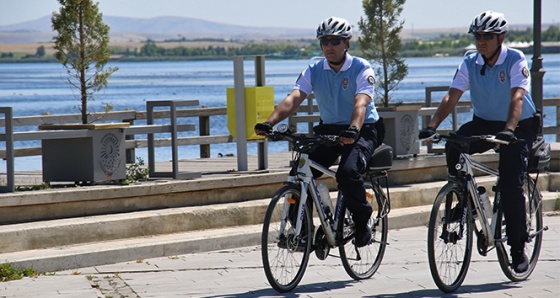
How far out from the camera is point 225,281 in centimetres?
817

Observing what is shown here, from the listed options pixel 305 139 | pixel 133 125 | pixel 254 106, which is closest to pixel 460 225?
pixel 305 139

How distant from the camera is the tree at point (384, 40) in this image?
14195 millimetres

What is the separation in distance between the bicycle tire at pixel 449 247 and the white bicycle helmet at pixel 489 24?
1.09 metres

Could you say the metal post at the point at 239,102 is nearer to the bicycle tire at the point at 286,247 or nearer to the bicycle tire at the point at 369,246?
the bicycle tire at the point at 369,246

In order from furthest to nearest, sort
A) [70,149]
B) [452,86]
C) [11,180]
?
1. [70,149]
2. [11,180]
3. [452,86]

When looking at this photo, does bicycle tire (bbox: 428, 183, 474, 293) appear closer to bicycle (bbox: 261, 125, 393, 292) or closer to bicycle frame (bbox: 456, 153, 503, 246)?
bicycle frame (bbox: 456, 153, 503, 246)

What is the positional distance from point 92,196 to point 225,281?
1.89m

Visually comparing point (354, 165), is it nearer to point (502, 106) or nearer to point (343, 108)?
point (343, 108)

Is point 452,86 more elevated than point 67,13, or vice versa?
point 67,13

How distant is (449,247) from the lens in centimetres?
745

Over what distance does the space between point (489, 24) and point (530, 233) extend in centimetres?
158

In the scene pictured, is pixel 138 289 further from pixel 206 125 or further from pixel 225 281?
pixel 206 125

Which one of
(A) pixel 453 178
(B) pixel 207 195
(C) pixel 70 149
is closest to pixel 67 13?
(C) pixel 70 149

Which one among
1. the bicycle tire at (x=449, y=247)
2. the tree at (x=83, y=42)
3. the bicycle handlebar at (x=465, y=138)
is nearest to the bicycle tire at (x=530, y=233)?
the bicycle tire at (x=449, y=247)
